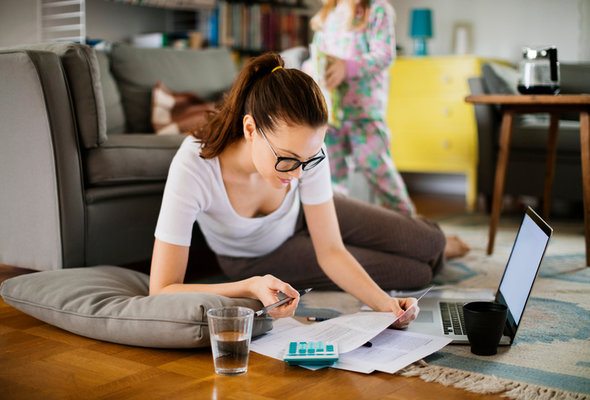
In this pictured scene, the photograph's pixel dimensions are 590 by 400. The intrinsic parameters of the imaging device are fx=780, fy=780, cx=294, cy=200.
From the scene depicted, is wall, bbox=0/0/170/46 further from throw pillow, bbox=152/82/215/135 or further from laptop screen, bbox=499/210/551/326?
laptop screen, bbox=499/210/551/326

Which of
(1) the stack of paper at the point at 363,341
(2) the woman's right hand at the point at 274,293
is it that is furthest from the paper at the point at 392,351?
(2) the woman's right hand at the point at 274,293

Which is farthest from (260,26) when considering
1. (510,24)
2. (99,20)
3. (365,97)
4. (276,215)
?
(276,215)

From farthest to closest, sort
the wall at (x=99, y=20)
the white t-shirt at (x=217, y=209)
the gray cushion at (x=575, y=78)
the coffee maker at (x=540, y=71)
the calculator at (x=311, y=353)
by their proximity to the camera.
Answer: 1. the gray cushion at (x=575, y=78)
2. the wall at (x=99, y=20)
3. the coffee maker at (x=540, y=71)
4. the white t-shirt at (x=217, y=209)
5. the calculator at (x=311, y=353)

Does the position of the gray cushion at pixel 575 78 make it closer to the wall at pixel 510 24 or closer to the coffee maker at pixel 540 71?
the wall at pixel 510 24

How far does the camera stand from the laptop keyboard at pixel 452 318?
177cm

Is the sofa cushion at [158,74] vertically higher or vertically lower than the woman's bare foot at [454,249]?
higher

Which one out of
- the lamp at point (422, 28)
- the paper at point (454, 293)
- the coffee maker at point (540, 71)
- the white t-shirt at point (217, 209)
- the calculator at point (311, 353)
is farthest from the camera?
the lamp at point (422, 28)

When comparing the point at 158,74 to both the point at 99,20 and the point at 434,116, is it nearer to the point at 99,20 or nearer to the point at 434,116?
the point at 99,20

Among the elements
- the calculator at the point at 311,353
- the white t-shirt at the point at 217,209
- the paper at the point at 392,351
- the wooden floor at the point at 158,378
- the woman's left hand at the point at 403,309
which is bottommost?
the wooden floor at the point at 158,378

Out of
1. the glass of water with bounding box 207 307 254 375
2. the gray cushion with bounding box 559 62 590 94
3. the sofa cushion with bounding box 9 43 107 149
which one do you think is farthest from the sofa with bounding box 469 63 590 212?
the glass of water with bounding box 207 307 254 375

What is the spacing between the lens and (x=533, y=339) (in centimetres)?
178

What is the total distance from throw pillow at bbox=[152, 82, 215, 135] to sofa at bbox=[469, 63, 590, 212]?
58.0 inches

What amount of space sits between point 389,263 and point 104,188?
88 centimetres

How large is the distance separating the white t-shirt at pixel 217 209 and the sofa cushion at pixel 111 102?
3.11 ft
